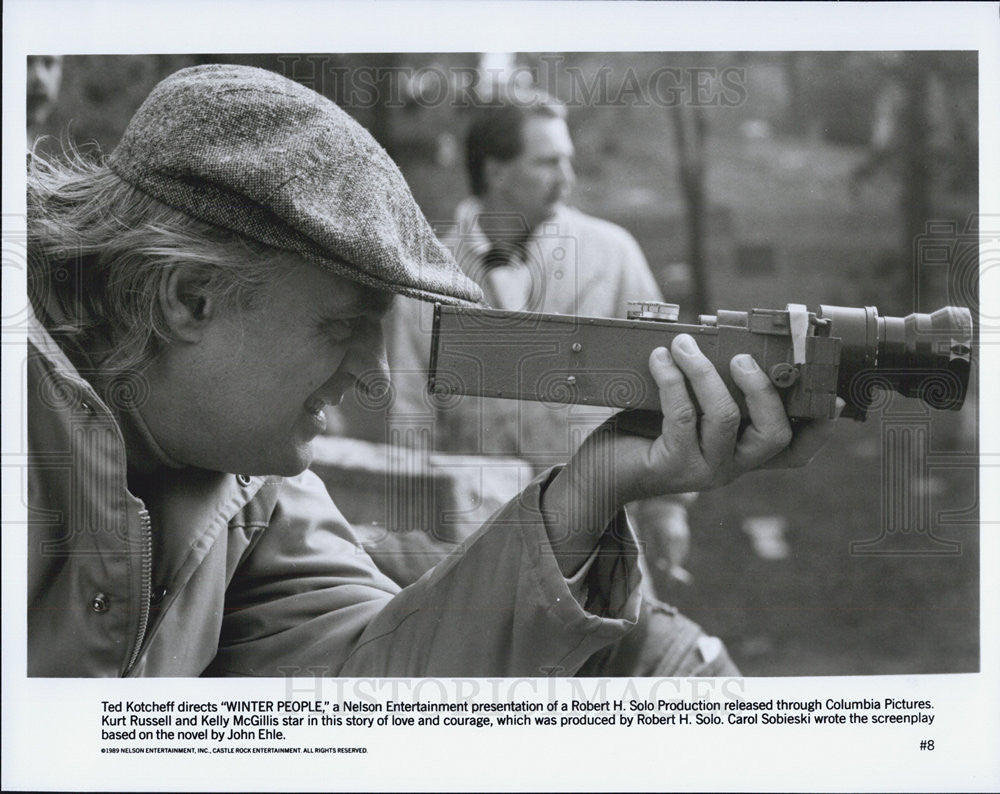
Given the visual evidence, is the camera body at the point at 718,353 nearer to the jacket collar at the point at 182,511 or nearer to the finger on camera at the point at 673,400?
the finger on camera at the point at 673,400

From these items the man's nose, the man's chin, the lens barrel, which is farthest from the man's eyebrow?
the man's nose

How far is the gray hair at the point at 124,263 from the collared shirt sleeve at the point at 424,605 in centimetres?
44

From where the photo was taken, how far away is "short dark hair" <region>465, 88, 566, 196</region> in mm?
2225

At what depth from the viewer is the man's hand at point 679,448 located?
1582 mm

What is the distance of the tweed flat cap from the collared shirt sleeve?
44 centimetres

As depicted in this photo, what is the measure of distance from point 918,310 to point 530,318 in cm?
90

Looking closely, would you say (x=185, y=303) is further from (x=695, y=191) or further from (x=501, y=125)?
(x=695, y=191)

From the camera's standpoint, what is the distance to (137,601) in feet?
5.58

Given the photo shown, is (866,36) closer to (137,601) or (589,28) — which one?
(589,28)

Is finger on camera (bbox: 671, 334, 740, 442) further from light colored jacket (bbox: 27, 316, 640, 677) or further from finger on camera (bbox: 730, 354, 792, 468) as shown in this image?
light colored jacket (bbox: 27, 316, 640, 677)

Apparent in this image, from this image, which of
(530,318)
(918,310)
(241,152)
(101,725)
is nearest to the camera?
(241,152)

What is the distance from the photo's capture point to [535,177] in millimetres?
2510

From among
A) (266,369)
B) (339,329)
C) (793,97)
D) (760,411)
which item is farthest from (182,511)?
(793,97)

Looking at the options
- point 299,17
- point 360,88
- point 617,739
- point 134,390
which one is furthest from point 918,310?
point 134,390
